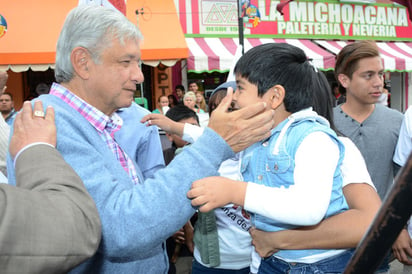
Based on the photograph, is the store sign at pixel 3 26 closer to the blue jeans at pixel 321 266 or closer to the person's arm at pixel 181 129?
the person's arm at pixel 181 129

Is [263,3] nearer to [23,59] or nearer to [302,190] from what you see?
[23,59]

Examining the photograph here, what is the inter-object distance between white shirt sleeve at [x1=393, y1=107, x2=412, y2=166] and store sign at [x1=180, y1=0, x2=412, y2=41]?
784cm

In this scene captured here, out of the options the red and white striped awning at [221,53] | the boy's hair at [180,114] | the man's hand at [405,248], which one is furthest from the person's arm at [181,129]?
the red and white striped awning at [221,53]

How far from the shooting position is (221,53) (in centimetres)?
954

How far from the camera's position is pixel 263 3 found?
1090 cm

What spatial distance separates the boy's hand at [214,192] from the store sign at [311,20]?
892cm

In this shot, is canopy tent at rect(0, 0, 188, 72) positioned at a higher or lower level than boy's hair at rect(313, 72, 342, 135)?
higher

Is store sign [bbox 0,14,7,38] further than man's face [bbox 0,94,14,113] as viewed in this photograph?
Yes

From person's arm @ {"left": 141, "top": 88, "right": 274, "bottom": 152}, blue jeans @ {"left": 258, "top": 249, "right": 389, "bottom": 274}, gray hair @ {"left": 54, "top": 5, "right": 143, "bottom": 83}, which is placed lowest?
blue jeans @ {"left": 258, "top": 249, "right": 389, "bottom": 274}

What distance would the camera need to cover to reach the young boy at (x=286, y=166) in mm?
1161

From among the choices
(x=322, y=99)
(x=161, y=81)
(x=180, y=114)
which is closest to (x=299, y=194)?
(x=322, y=99)

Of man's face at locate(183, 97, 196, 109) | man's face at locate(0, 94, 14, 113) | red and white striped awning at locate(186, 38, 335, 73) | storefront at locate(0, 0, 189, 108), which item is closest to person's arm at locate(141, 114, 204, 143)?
man's face at locate(0, 94, 14, 113)

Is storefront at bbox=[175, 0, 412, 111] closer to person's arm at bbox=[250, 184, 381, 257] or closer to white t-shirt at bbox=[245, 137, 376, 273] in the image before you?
white t-shirt at bbox=[245, 137, 376, 273]

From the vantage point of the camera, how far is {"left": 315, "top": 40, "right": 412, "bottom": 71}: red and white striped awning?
1073 centimetres
